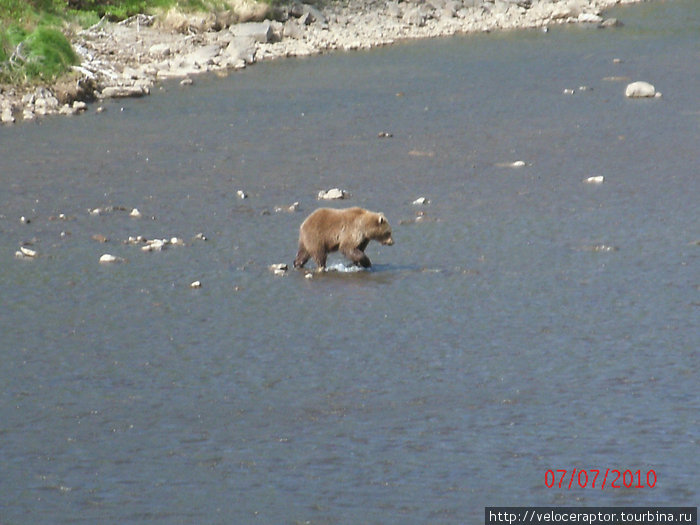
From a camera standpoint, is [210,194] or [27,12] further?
[27,12]

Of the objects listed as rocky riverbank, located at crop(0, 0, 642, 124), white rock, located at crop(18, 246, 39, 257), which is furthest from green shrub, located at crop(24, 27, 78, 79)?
white rock, located at crop(18, 246, 39, 257)

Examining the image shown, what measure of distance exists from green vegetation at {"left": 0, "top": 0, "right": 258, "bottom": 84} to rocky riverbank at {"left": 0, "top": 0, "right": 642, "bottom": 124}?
1.27 feet

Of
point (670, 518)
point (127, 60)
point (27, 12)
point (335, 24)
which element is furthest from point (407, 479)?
point (335, 24)

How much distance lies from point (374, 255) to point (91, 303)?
2887 mm

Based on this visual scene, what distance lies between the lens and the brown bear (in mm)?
12164

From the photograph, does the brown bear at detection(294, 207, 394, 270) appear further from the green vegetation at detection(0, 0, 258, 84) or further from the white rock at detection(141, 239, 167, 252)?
the green vegetation at detection(0, 0, 258, 84)

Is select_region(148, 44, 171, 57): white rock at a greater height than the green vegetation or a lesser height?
lesser

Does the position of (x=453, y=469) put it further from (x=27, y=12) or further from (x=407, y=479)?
(x=27, y=12)

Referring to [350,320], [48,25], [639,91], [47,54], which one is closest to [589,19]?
[639,91]

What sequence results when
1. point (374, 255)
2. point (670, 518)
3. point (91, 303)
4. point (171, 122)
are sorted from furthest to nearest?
1. point (171, 122)
2. point (374, 255)
3. point (91, 303)
4. point (670, 518)

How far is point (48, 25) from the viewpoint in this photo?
2694cm

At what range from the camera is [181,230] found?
550 inches
